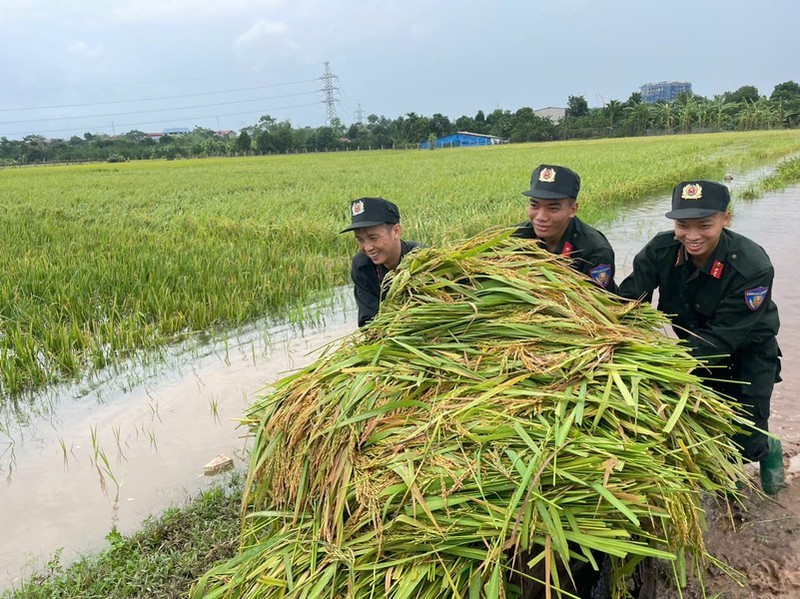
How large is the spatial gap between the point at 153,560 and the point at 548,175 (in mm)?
2362

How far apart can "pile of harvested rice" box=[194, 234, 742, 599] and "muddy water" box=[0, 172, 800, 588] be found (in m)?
0.84

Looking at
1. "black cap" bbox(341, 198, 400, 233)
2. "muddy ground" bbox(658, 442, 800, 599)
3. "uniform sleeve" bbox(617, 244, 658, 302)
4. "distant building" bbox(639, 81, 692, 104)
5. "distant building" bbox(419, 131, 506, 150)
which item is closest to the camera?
"muddy ground" bbox(658, 442, 800, 599)

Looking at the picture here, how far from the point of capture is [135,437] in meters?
3.60

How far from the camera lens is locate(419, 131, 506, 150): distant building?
2549 inches

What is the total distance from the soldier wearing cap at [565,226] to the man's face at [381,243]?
598 mm

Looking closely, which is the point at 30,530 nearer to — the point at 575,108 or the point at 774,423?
the point at 774,423

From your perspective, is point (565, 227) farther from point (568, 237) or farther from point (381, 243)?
point (381, 243)

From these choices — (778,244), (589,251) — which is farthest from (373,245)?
(778,244)

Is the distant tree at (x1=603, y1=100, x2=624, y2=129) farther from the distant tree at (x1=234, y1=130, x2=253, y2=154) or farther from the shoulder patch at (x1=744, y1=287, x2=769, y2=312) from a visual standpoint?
the shoulder patch at (x1=744, y1=287, x2=769, y2=312)

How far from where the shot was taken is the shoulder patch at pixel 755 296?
224 centimetres

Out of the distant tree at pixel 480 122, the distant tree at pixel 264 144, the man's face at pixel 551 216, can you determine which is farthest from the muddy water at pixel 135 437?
the distant tree at pixel 480 122

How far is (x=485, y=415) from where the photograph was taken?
1.43m


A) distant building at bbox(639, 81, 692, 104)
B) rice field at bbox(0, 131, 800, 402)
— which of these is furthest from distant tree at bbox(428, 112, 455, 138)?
distant building at bbox(639, 81, 692, 104)

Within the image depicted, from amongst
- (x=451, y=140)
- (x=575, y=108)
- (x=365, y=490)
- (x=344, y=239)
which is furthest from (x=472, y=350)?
(x=575, y=108)
